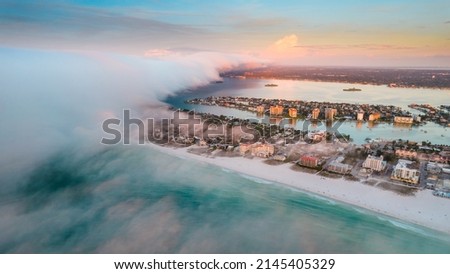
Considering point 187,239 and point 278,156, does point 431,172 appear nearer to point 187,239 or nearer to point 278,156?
point 278,156

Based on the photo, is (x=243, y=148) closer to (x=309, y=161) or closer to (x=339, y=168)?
(x=309, y=161)

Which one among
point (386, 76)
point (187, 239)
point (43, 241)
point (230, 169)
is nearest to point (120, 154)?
point (230, 169)

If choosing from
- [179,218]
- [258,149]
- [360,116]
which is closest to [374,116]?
[360,116]

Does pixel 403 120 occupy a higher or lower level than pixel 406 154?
higher

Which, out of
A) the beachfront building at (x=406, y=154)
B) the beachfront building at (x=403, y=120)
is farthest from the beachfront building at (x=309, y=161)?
the beachfront building at (x=403, y=120)

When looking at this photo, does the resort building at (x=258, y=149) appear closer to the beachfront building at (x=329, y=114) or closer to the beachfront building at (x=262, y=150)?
the beachfront building at (x=262, y=150)

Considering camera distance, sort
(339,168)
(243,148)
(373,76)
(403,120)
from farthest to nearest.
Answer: (373,76)
(403,120)
(243,148)
(339,168)
